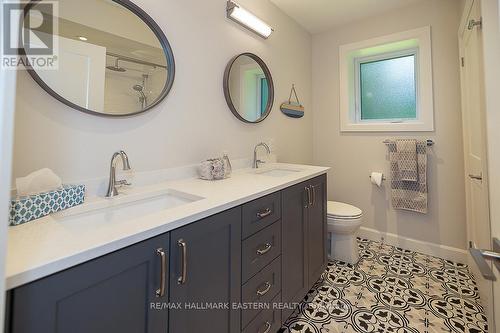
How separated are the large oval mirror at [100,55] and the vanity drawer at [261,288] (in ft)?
3.44

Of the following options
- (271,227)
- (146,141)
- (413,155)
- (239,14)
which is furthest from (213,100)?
(413,155)

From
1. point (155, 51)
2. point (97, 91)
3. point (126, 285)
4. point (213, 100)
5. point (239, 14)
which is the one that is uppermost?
point (239, 14)

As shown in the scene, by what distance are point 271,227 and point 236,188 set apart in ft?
0.92

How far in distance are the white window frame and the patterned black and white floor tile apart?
1317 millimetres

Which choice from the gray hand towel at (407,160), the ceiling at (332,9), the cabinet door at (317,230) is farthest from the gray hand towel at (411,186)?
the ceiling at (332,9)

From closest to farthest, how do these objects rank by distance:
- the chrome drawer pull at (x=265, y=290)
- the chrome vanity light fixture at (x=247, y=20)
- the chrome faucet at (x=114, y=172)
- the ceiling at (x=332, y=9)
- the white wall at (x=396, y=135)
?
the chrome faucet at (x=114, y=172), the chrome drawer pull at (x=265, y=290), the chrome vanity light fixture at (x=247, y=20), the white wall at (x=396, y=135), the ceiling at (x=332, y=9)

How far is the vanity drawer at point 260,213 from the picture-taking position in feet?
3.55

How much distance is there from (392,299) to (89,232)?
1.95m

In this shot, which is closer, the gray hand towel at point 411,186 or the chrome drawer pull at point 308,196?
the chrome drawer pull at point 308,196

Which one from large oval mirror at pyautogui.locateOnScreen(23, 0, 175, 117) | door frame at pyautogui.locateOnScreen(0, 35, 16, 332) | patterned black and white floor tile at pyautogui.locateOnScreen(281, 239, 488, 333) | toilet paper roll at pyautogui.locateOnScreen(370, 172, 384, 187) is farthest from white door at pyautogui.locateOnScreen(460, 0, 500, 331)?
door frame at pyautogui.locateOnScreen(0, 35, 16, 332)

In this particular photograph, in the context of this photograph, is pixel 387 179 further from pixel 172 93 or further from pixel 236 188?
pixel 172 93

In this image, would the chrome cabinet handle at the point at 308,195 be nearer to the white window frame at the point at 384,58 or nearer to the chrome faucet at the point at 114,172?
the chrome faucet at the point at 114,172

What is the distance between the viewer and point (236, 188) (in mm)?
1236

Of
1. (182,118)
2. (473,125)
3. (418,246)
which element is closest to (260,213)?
(182,118)
